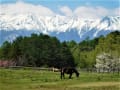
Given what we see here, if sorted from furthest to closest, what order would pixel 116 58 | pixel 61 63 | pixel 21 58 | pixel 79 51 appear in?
1. pixel 79 51
2. pixel 61 63
3. pixel 21 58
4. pixel 116 58

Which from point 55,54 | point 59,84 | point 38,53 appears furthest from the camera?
point 55,54

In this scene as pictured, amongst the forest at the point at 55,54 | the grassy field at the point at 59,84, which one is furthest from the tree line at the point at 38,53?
the grassy field at the point at 59,84

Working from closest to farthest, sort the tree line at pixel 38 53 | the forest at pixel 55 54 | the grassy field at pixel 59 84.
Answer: the grassy field at pixel 59 84 < the forest at pixel 55 54 < the tree line at pixel 38 53

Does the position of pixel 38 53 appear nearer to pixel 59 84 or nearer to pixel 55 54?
pixel 55 54

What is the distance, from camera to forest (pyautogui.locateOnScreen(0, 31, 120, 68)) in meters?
106

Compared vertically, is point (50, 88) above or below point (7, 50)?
below

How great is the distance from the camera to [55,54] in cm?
12106

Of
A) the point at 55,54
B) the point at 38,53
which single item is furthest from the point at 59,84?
the point at 55,54

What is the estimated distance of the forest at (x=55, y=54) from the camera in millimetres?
105956

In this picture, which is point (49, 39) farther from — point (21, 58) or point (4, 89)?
point (4, 89)

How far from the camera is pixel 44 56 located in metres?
116

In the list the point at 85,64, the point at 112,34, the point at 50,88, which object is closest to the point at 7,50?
the point at 85,64

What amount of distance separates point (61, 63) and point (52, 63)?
17.0 feet

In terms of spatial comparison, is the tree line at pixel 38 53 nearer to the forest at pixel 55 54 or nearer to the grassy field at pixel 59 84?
the forest at pixel 55 54
